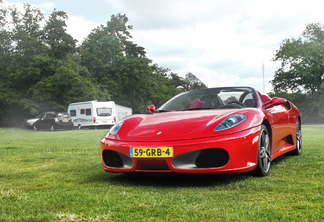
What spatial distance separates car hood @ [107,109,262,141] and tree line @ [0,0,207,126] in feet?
110

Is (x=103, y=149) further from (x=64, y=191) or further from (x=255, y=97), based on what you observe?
(x=255, y=97)

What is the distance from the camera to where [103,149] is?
13.3 feet

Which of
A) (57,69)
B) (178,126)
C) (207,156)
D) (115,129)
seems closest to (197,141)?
(207,156)

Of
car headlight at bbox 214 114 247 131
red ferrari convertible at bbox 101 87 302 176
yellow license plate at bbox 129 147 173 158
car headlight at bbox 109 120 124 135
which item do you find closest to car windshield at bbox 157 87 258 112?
red ferrari convertible at bbox 101 87 302 176

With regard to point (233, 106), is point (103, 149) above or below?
below

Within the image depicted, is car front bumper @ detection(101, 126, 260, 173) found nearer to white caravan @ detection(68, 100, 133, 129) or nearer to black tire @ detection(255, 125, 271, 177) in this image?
black tire @ detection(255, 125, 271, 177)

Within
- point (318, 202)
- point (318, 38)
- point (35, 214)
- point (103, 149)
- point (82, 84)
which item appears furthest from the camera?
point (318, 38)

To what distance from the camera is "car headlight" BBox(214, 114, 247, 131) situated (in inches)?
144

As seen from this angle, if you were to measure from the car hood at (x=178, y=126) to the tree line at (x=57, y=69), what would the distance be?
3363 cm

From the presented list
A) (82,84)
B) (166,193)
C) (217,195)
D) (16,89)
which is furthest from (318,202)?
(16,89)

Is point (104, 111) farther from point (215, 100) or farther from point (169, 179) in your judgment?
point (169, 179)

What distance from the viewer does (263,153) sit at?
13.3 ft

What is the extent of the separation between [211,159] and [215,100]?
4.83ft

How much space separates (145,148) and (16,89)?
39.5 m
